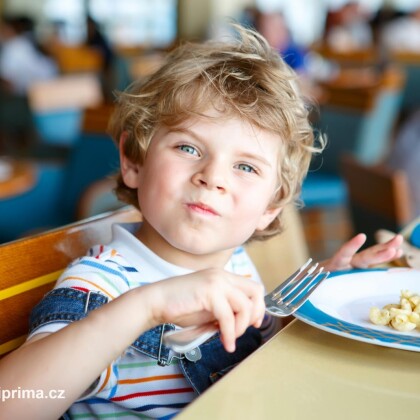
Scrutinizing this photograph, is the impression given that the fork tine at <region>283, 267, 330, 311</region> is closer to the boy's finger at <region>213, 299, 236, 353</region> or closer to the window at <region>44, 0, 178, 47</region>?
the boy's finger at <region>213, 299, 236, 353</region>

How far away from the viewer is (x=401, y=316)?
88cm

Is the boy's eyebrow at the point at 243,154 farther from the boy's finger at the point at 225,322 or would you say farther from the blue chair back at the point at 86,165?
the blue chair back at the point at 86,165

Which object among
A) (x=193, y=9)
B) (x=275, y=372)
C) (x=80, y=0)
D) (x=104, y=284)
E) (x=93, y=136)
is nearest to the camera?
(x=275, y=372)

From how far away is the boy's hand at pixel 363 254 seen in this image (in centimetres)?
110

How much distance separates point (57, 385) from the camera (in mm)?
772

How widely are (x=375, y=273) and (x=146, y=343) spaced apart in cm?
34

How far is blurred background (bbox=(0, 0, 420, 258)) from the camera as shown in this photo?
2.40 meters

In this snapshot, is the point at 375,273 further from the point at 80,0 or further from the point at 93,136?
the point at 80,0

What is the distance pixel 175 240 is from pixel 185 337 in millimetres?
316

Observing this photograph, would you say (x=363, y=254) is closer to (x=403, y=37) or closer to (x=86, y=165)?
(x=86, y=165)

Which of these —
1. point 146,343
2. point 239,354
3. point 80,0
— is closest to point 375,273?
point 239,354

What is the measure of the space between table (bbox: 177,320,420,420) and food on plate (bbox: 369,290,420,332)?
0.04 metres

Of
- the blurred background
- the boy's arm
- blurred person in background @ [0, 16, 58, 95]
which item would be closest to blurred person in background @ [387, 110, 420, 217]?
the blurred background

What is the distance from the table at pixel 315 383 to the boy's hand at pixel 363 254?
26 centimetres
